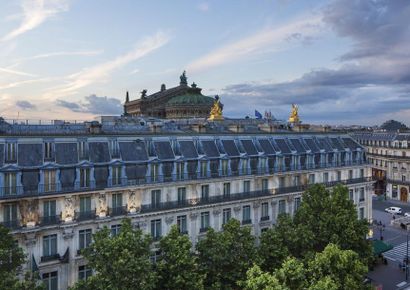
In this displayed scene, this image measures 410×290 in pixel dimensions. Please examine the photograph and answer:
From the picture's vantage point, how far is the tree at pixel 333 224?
4723cm

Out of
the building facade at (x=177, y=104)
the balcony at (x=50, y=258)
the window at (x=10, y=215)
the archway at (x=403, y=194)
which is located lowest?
the archway at (x=403, y=194)

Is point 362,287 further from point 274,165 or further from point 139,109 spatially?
point 139,109

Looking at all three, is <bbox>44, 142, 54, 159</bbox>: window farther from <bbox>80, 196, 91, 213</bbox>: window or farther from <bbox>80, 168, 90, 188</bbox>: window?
<bbox>80, 196, 91, 213</bbox>: window

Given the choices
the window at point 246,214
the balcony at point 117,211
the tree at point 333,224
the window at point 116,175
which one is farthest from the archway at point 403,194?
the window at point 116,175

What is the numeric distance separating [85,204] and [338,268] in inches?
997

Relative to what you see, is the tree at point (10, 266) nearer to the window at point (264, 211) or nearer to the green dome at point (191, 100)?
the window at point (264, 211)

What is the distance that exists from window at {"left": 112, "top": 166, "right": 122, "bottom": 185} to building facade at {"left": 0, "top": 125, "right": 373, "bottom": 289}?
11 cm

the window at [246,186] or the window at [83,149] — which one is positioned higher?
the window at [83,149]

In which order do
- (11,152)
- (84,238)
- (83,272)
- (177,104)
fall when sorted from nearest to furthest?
(11,152), (84,238), (83,272), (177,104)

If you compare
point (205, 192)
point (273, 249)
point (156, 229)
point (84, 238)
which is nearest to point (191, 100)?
point (205, 192)

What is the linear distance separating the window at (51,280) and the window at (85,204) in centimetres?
661

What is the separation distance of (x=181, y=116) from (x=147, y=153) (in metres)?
60.4

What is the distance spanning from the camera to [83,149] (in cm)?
4562

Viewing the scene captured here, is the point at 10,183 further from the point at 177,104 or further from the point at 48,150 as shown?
the point at 177,104
